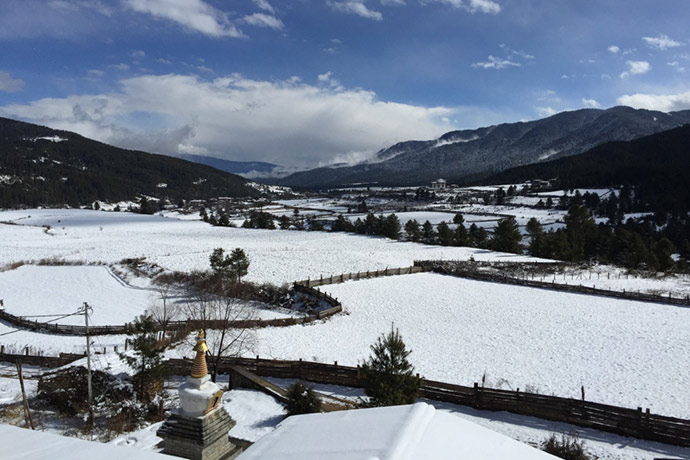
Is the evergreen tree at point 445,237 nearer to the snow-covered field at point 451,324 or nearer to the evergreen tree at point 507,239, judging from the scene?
the evergreen tree at point 507,239

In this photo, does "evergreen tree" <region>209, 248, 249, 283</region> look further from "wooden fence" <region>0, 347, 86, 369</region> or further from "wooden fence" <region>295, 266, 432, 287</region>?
"wooden fence" <region>0, 347, 86, 369</region>

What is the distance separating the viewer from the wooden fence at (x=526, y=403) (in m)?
14.4

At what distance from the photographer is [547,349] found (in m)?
24.7

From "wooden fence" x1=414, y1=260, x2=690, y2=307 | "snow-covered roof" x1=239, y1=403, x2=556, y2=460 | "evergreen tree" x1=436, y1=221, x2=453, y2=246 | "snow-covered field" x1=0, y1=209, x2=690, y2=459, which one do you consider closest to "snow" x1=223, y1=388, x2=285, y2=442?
"snow-covered field" x1=0, y1=209, x2=690, y2=459

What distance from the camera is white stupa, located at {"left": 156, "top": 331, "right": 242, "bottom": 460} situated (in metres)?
8.11

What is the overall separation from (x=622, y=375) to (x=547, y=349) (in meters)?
4.45

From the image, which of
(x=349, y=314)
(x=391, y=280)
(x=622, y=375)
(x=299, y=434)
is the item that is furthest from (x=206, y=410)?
(x=391, y=280)

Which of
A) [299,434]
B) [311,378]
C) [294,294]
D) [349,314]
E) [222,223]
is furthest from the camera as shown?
[222,223]

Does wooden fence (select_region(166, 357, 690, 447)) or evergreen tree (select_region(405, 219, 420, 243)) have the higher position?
evergreen tree (select_region(405, 219, 420, 243))

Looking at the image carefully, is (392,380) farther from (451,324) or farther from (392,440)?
(451,324)

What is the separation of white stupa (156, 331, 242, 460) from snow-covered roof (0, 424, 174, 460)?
133 inches

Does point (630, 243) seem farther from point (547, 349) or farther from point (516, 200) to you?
point (516, 200)

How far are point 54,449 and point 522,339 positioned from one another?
27041 millimetres

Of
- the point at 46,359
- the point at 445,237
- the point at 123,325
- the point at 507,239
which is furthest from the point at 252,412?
the point at 445,237
